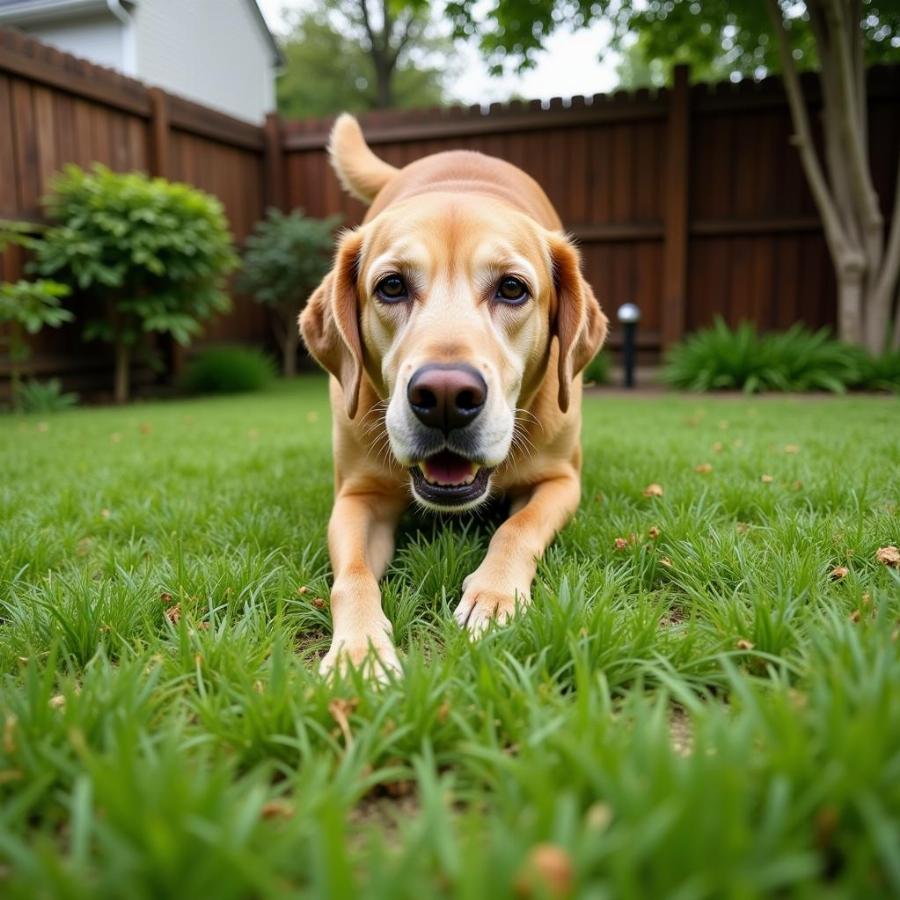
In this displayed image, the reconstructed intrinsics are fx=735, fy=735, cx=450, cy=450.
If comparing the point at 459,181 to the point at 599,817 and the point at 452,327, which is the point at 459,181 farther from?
the point at 599,817

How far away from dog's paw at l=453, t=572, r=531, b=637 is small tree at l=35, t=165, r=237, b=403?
6.33 m

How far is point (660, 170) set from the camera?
9.03 m

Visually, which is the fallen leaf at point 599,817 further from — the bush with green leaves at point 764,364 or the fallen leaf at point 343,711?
the bush with green leaves at point 764,364

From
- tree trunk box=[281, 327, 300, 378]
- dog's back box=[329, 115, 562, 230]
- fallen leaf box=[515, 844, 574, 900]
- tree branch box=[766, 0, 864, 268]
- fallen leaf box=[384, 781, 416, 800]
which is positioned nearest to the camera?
fallen leaf box=[515, 844, 574, 900]

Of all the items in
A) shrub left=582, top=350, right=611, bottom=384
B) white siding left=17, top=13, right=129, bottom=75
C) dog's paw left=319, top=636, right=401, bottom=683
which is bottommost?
dog's paw left=319, top=636, right=401, bottom=683

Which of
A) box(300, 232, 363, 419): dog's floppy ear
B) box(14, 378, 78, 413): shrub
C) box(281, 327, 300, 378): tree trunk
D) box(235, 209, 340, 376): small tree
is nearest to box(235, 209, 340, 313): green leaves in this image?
box(235, 209, 340, 376): small tree

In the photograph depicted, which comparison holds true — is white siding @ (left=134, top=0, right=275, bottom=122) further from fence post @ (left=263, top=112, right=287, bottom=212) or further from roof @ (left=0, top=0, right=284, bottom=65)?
fence post @ (left=263, top=112, right=287, bottom=212)

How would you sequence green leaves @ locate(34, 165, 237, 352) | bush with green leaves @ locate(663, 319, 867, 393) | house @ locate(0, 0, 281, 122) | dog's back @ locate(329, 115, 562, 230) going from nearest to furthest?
dog's back @ locate(329, 115, 562, 230), green leaves @ locate(34, 165, 237, 352), bush with green leaves @ locate(663, 319, 867, 393), house @ locate(0, 0, 281, 122)

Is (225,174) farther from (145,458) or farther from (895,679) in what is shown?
(895,679)

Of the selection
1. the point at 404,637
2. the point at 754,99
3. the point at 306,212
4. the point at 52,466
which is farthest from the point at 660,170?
the point at 404,637

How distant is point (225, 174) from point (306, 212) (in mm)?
1284

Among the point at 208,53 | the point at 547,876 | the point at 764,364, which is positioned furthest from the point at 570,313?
the point at 208,53

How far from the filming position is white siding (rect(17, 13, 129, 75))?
15148 millimetres

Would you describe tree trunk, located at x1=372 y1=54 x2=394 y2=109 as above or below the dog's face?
above
